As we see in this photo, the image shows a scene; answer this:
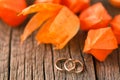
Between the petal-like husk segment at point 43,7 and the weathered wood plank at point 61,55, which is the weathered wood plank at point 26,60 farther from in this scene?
the petal-like husk segment at point 43,7

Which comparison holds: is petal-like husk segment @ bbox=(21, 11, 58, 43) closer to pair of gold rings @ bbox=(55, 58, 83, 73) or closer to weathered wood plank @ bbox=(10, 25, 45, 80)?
weathered wood plank @ bbox=(10, 25, 45, 80)

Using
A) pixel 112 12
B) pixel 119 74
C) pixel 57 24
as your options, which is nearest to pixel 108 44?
pixel 119 74

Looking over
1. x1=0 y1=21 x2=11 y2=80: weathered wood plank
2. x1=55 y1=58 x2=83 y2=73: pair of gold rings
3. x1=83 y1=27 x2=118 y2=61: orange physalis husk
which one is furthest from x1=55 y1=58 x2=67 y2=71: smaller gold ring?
x1=0 y1=21 x2=11 y2=80: weathered wood plank

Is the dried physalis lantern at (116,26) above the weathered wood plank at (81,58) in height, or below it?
above

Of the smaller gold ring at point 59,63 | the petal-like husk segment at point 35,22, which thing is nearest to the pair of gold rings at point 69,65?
the smaller gold ring at point 59,63

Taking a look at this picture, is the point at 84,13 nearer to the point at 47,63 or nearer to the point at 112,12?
the point at 112,12

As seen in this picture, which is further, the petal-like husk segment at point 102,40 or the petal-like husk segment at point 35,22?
the petal-like husk segment at point 35,22
